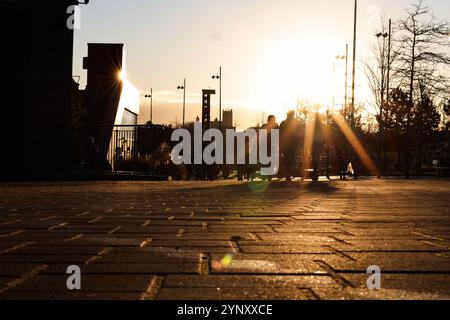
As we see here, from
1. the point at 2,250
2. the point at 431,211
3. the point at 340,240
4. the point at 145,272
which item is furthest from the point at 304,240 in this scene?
the point at 431,211

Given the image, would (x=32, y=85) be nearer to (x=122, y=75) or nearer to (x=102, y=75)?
(x=122, y=75)

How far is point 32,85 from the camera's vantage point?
17828mm

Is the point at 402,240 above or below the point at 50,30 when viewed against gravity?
below

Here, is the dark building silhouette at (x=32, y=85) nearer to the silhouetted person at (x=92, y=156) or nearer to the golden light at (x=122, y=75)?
the silhouetted person at (x=92, y=156)

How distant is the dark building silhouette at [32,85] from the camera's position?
17.6 m

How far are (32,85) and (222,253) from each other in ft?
48.3

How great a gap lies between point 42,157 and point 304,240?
46.0ft

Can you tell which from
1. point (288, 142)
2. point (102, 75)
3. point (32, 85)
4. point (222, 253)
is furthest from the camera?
point (102, 75)

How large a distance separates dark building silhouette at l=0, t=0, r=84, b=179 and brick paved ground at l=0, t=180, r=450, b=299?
10.1 metres

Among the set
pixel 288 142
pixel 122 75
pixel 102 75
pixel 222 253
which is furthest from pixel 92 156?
pixel 222 253

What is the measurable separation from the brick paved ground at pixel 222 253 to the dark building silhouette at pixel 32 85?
10.1m

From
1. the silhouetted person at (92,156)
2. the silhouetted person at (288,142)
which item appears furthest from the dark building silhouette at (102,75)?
the silhouetted person at (288,142)

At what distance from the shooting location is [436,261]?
163 inches
